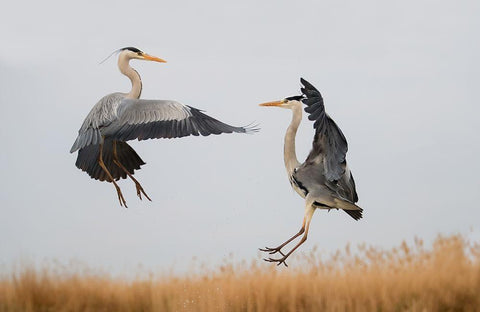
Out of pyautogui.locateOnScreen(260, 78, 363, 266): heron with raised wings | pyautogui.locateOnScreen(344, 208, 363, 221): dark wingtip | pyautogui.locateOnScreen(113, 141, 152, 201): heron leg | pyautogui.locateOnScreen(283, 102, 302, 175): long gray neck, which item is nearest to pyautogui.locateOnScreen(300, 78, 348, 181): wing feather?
pyautogui.locateOnScreen(260, 78, 363, 266): heron with raised wings

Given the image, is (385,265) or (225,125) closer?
(385,265)

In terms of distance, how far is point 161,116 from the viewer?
18.7 ft

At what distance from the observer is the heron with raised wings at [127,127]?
18.4 feet

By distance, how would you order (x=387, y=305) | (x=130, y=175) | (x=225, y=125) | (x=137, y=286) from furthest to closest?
(x=130, y=175) < (x=225, y=125) < (x=137, y=286) < (x=387, y=305)

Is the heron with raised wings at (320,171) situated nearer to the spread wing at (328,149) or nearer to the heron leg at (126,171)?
the spread wing at (328,149)

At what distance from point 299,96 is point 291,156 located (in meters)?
0.57

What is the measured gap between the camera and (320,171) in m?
5.45

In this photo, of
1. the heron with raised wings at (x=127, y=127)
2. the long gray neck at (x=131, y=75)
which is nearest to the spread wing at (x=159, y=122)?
the heron with raised wings at (x=127, y=127)

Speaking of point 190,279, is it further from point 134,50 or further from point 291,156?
point 134,50

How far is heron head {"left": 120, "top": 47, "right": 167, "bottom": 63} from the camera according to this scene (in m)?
6.29

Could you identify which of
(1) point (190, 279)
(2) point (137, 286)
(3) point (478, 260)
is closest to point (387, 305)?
(3) point (478, 260)

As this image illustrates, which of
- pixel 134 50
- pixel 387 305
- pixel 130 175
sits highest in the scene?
pixel 134 50

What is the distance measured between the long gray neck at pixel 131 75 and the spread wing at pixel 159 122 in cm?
20

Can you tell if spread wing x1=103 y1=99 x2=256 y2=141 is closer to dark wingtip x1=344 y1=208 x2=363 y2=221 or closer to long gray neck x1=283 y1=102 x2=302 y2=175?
long gray neck x1=283 y1=102 x2=302 y2=175
